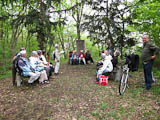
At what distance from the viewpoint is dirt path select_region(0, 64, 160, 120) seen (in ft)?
9.81

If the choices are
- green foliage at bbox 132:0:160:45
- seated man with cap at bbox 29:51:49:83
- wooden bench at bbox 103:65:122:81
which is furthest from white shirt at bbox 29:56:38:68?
green foliage at bbox 132:0:160:45

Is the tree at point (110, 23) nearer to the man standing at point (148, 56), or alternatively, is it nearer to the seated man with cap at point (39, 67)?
the man standing at point (148, 56)

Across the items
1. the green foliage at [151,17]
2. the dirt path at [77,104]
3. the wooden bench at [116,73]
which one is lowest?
the dirt path at [77,104]

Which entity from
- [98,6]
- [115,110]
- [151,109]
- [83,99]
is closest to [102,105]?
[115,110]

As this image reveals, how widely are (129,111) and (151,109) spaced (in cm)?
59

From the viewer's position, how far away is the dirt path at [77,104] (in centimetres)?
299

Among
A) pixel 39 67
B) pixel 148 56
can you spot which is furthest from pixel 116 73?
pixel 39 67

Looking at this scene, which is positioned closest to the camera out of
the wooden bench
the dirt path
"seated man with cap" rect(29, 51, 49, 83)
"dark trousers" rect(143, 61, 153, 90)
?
the dirt path

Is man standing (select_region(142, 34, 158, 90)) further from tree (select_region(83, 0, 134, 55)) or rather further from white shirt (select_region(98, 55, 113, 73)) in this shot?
tree (select_region(83, 0, 134, 55))

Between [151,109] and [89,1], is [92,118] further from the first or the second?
[89,1]

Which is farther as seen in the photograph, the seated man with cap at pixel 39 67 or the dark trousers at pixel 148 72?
the seated man with cap at pixel 39 67

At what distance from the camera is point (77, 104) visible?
3.64 m

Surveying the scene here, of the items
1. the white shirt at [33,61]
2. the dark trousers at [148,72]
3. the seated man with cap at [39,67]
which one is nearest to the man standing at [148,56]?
the dark trousers at [148,72]

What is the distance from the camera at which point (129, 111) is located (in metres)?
3.15
